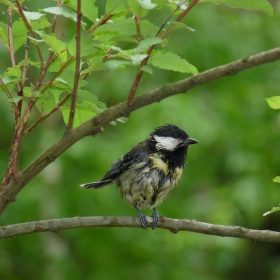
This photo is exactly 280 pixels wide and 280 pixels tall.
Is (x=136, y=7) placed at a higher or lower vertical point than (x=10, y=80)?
higher

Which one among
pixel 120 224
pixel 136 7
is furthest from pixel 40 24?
pixel 120 224

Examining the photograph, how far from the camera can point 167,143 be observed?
3.30 meters

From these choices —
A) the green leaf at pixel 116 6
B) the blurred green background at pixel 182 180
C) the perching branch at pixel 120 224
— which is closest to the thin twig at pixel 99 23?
the green leaf at pixel 116 6

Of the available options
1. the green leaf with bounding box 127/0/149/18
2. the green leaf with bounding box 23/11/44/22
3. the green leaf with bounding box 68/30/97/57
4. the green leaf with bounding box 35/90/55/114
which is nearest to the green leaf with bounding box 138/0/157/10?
the green leaf with bounding box 127/0/149/18

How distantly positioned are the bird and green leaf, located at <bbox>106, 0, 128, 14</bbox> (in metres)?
1.70

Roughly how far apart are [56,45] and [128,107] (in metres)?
0.28

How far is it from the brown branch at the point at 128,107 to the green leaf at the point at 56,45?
211 millimetres

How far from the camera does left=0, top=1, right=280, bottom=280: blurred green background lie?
4.83 m

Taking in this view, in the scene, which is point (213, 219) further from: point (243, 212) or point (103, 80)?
point (103, 80)

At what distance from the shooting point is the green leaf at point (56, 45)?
152cm

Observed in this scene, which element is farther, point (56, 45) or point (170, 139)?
point (170, 139)

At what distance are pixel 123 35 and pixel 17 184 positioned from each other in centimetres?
57

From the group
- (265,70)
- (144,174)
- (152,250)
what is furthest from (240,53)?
(144,174)

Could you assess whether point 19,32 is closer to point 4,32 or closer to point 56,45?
point 4,32
